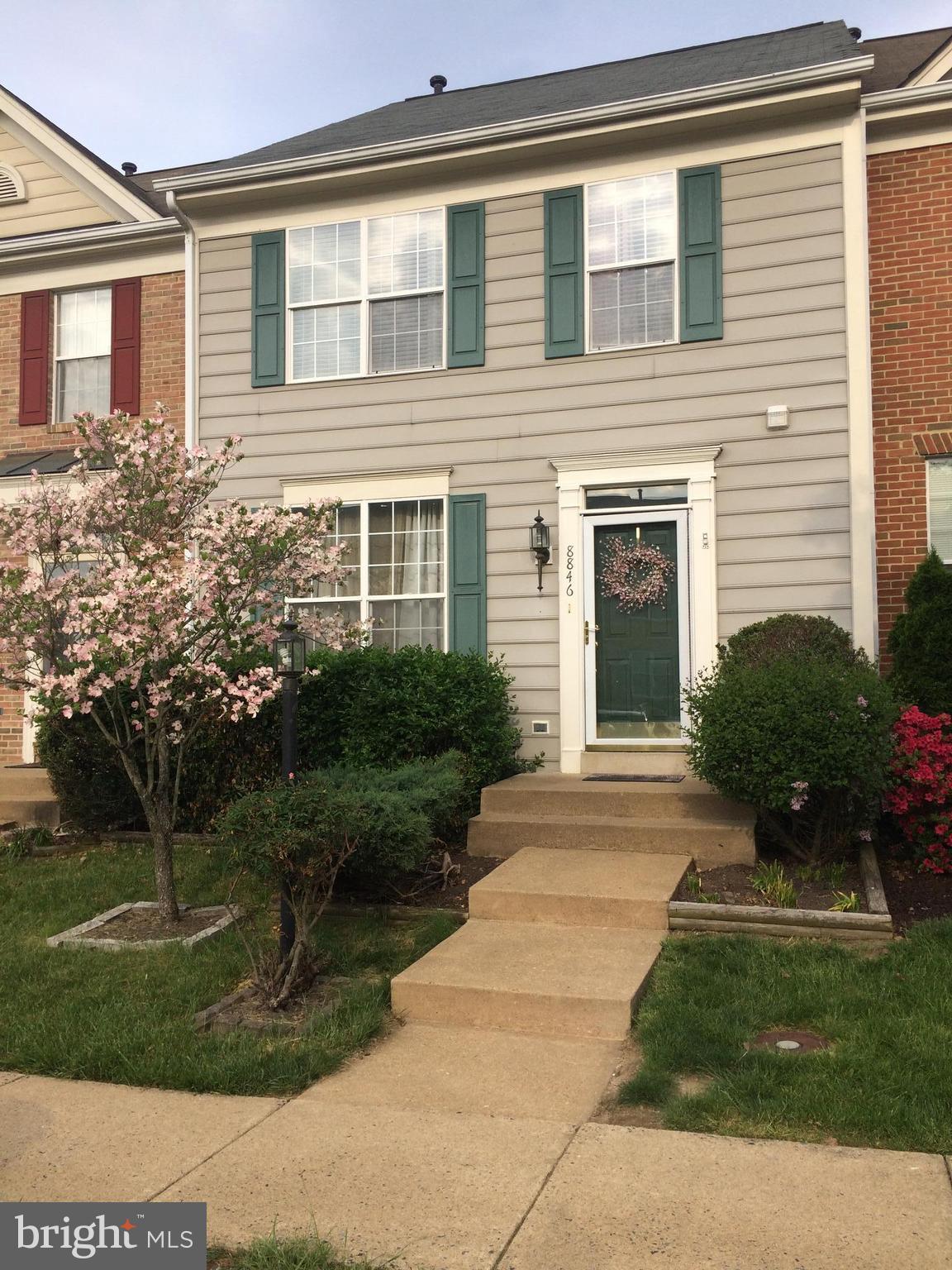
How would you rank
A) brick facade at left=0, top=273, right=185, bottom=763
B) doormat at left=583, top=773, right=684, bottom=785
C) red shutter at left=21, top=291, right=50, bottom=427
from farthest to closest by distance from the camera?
red shutter at left=21, top=291, right=50, bottom=427, brick facade at left=0, top=273, right=185, bottom=763, doormat at left=583, top=773, right=684, bottom=785

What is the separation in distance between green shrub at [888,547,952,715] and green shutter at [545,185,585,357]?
337 centimetres

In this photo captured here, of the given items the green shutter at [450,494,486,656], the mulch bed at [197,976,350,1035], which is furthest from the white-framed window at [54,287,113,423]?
the mulch bed at [197,976,350,1035]

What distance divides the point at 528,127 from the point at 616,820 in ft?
19.0

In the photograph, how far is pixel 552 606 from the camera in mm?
8781

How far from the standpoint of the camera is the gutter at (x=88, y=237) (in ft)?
34.1

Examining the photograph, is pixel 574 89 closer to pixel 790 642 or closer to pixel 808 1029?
pixel 790 642

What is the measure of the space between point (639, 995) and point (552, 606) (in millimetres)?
4455

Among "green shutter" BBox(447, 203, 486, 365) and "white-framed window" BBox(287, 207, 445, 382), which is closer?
"green shutter" BBox(447, 203, 486, 365)

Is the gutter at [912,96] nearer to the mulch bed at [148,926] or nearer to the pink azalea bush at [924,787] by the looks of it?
the pink azalea bush at [924,787]

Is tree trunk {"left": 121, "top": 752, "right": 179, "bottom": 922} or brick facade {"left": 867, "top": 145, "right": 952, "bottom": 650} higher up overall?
brick facade {"left": 867, "top": 145, "right": 952, "bottom": 650}

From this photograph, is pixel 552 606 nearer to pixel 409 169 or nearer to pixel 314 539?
pixel 314 539

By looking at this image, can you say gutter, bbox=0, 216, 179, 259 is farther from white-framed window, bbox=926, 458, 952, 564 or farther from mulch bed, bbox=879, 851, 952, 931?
mulch bed, bbox=879, 851, 952, 931

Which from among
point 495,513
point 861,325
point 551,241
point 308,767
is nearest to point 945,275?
point 861,325

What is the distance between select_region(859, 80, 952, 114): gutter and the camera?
8.29 meters
